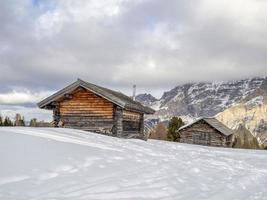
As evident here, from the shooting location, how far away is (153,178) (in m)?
11.0

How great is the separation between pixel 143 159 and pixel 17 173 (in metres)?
5.59

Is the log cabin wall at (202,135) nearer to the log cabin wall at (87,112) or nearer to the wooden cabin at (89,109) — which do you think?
the wooden cabin at (89,109)

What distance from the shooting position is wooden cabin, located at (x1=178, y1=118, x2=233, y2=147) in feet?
172

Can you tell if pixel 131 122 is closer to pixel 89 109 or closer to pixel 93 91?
pixel 89 109

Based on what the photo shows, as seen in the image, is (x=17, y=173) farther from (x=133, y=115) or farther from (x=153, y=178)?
(x=133, y=115)

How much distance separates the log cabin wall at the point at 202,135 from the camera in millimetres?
52531

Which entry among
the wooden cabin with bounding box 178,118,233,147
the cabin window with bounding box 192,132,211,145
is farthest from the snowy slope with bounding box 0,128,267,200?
the cabin window with bounding box 192,132,211,145

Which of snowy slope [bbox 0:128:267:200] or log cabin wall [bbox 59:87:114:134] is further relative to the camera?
log cabin wall [bbox 59:87:114:134]

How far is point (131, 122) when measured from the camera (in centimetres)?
3061

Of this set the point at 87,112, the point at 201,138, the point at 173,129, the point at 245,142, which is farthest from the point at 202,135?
the point at 245,142

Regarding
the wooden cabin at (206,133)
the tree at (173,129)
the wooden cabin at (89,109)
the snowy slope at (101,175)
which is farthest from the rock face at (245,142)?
the snowy slope at (101,175)

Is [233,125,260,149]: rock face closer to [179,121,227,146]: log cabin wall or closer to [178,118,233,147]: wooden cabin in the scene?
[178,118,233,147]: wooden cabin

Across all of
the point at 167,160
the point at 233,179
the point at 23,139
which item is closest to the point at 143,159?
the point at 167,160

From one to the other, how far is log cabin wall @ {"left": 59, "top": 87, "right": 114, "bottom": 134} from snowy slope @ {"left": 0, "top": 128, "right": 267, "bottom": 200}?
488 inches
